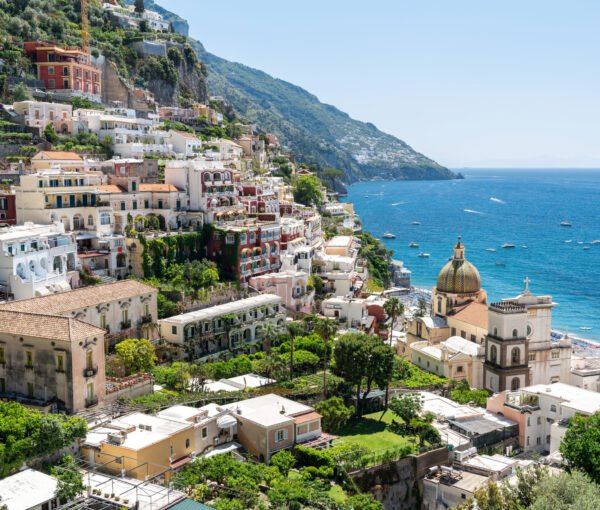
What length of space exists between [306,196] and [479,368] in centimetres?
6430

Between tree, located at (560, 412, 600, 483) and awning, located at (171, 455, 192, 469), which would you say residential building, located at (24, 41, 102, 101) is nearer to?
awning, located at (171, 455, 192, 469)

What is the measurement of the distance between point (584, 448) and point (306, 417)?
15.9 m

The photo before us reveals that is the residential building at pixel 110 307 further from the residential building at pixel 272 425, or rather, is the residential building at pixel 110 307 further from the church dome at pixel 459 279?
the church dome at pixel 459 279

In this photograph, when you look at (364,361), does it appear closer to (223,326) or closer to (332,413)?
(332,413)

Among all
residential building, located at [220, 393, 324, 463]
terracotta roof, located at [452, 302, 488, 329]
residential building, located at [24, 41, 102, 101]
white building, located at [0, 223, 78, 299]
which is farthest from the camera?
residential building, located at [24, 41, 102, 101]

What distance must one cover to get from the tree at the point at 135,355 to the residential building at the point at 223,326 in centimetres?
611

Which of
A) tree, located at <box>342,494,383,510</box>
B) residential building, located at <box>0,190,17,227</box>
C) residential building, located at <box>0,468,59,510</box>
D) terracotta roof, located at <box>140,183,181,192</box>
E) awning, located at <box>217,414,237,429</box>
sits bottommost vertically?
tree, located at <box>342,494,383,510</box>

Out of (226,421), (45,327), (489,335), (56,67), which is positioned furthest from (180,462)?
(56,67)

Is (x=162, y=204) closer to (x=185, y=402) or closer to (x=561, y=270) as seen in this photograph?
(x=185, y=402)

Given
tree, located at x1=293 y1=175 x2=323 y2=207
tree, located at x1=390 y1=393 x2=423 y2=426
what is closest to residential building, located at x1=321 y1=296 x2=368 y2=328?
tree, located at x1=390 y1=393 x2=423 y2=426

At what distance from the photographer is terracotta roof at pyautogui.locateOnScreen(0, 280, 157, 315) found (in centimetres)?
4581

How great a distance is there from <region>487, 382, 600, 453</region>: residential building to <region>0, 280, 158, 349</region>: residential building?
1051 inches

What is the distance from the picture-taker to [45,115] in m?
88.8

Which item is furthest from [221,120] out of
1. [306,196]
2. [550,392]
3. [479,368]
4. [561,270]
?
[550,392]
